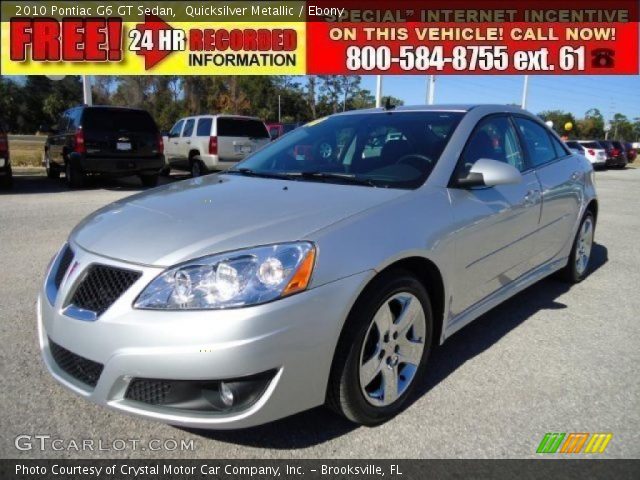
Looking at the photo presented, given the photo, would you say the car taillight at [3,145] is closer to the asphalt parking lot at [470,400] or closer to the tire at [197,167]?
the tire at [197,167]

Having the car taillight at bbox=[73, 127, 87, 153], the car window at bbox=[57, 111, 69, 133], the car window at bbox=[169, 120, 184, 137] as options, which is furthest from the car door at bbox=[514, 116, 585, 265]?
the car window at bbox=[169, 120, 184, 137]

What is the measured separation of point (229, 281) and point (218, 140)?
1176 centimetres

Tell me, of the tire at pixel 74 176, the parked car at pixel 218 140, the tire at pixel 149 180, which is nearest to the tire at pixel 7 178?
the tire at pixel 74 176

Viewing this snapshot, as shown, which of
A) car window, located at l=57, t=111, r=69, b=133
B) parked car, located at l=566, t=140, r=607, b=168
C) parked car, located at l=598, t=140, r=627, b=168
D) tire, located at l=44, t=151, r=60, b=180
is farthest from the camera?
parked car, located at l=598, t=140, r=627, b=168

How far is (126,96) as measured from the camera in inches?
2109

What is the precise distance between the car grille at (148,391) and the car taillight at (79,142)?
32.2ft

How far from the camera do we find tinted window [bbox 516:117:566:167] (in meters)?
4.04

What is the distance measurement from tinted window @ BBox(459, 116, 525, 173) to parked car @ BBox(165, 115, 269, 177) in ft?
31.7

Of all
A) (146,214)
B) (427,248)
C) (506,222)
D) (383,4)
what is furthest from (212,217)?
(383,4)

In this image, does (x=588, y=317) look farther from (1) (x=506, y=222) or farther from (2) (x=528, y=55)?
(2) (x=528, y=55)

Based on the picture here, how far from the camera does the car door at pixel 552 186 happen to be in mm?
3947

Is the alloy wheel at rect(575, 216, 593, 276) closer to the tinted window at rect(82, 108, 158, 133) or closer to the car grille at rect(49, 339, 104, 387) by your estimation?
the car grille at rect(49, 339, 104, 387)

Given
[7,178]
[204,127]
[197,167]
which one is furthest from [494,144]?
[197,167]

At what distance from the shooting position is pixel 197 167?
14.3 m
